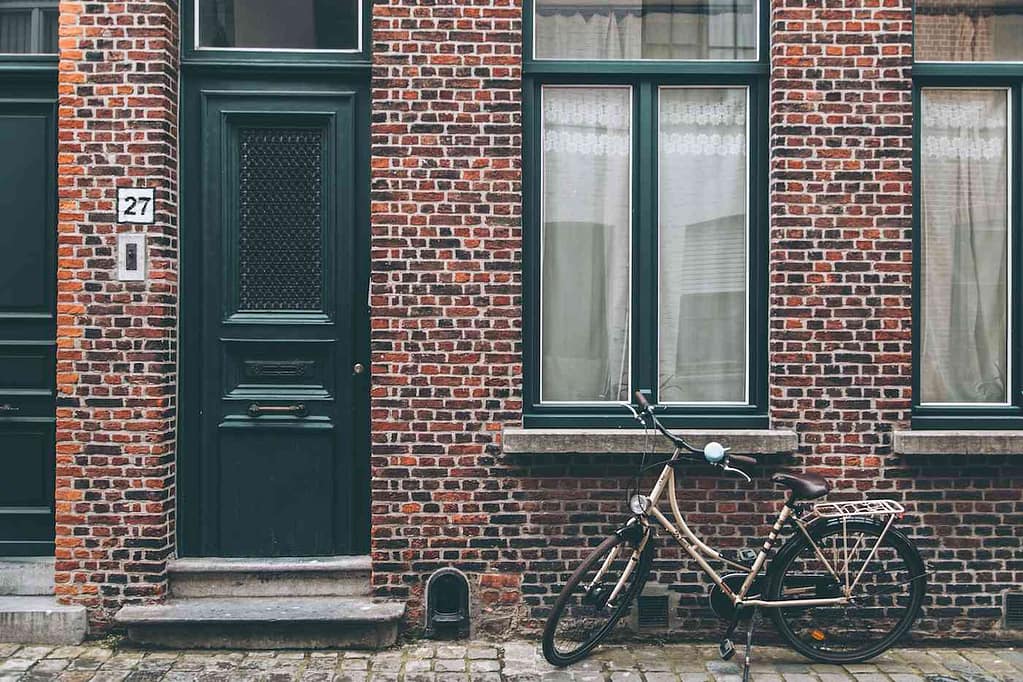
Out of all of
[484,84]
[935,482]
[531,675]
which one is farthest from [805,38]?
[531,675]

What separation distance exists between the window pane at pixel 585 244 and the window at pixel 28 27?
3.04 m

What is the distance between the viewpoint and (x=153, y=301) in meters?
6.65

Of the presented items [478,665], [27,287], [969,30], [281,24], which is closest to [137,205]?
[27,287]

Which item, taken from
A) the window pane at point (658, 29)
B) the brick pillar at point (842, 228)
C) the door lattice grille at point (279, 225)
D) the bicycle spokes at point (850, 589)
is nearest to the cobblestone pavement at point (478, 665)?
the bicycle spokes at point (850, 589)

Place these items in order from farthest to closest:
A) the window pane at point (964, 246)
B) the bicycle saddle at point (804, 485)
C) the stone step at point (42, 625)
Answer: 1. the window pane at point (964, 246)
2. the stone step at point (42, 625)
3. the bicycle saddle at point (804, 485)

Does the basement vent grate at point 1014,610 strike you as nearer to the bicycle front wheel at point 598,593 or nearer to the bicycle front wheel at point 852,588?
the bicycle front wheel at point 852,588

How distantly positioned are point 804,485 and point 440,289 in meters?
2.31

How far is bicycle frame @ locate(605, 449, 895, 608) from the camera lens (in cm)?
621

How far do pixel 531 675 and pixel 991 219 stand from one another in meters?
3.87

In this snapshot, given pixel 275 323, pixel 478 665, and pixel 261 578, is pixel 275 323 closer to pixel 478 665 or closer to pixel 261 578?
pixel 261 578

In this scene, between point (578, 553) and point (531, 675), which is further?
point (578, 553)

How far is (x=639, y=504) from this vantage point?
619cm

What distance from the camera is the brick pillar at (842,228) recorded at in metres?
6.70

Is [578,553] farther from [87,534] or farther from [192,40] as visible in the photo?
[192,40]
